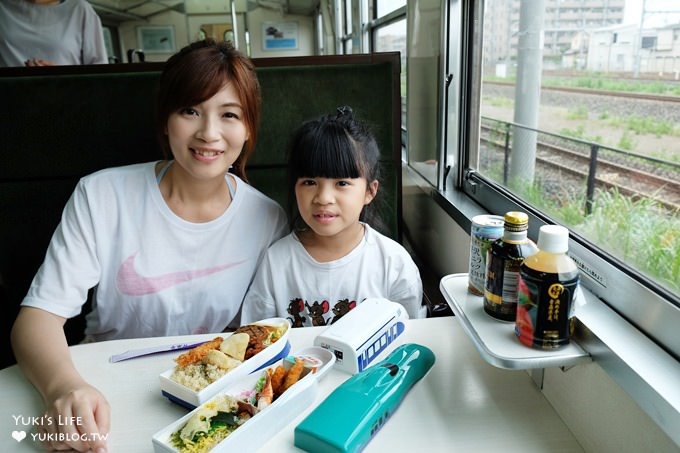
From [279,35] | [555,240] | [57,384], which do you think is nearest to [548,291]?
[555,240]

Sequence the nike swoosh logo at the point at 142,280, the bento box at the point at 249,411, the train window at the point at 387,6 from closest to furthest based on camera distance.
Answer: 1. the bento box at the point at 249,411
2. the nike swoosh logo at the point at 142,280
3. the train window at the point at 387,6

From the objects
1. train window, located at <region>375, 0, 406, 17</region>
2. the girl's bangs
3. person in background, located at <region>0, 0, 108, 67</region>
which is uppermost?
train window, located at <region>375, 0, 406, 17</region>

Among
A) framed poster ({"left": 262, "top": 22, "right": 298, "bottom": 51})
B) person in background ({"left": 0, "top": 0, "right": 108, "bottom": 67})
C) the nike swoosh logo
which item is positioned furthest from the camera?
framed poster ({"left": 262, "top": 22, "right": 298, "bottom": 51})

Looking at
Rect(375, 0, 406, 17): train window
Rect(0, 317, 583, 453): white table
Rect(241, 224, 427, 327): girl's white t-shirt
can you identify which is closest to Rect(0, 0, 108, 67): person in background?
Rect(375, 0, 406, 17): train window

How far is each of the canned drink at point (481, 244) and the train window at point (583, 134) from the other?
19cm

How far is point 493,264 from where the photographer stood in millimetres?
793

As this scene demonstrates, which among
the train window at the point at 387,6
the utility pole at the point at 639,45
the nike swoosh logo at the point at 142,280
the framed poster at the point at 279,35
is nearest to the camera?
the utility pole at the point at 639,45


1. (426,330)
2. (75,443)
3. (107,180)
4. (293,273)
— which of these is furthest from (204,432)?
(107,180)

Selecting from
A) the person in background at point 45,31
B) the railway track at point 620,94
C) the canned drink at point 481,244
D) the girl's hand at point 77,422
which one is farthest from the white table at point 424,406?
the person in background at point 45,31

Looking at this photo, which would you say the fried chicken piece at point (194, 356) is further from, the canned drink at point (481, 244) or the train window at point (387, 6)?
the train window at point (387, 6)

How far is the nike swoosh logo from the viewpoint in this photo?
4.06 feet

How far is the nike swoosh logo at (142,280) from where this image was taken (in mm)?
1236

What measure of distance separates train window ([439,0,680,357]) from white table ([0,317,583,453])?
0.70 feet

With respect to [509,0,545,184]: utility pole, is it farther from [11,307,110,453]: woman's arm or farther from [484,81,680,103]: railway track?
[11,307,110,453]: woman's arm
